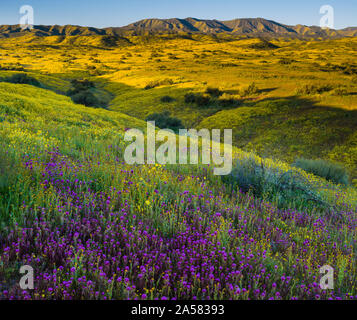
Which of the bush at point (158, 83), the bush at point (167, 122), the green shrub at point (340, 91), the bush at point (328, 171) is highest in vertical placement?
the bush at point (158, 83)

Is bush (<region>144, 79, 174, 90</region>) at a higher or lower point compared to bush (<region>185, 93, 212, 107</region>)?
higher

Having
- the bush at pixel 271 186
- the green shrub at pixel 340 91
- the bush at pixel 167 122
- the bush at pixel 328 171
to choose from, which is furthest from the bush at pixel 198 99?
the bush at pixel 271 186

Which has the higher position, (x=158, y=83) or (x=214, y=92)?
(x=158, y=83)

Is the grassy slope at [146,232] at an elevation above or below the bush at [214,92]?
below

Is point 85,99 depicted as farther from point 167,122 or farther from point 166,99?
point 167,122

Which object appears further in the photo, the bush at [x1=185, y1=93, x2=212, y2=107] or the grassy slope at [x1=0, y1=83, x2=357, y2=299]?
the bush at [x1=185, y1=93, x2=212, y2=107]

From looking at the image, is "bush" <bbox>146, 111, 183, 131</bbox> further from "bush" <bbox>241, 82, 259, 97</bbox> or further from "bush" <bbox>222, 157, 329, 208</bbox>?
"bush" <bbox>222, 157, 329, 208</bbox>

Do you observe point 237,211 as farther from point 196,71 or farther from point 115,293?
point 196,71

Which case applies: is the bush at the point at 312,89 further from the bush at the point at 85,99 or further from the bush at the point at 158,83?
the bush at the point at 85,99

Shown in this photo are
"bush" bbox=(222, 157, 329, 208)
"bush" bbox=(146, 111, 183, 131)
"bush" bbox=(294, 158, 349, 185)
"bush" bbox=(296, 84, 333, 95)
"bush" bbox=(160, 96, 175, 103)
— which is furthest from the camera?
"bush" bbox=(160, 96, 175, 103)

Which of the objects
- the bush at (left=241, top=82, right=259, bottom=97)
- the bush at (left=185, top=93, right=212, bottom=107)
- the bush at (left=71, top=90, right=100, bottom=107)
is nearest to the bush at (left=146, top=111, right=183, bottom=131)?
the bush at (left=185, top=93, right=212, bottom=107)

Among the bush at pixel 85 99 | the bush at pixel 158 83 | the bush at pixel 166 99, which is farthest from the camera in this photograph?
the bush at pixel 158 83

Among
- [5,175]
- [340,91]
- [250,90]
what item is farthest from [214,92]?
[5,175]

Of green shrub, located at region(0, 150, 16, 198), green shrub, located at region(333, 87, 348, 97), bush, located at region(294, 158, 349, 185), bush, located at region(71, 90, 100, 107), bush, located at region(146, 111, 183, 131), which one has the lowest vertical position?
bush, located at region(294, 158, 349, 185)
